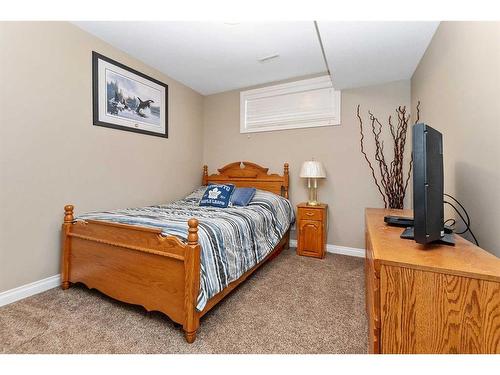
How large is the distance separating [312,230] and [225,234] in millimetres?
1505

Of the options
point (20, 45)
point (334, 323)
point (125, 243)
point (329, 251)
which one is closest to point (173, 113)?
point (20, 45)


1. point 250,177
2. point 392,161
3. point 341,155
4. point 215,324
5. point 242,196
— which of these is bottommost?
point 215,324

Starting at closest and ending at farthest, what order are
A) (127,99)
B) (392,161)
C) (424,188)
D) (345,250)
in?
(424,188) < (127,99) < (392,161) < (345,250)

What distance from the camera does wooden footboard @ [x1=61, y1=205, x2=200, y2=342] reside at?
→ 4.66 feet

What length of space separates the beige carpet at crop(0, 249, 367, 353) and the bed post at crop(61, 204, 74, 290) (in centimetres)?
10

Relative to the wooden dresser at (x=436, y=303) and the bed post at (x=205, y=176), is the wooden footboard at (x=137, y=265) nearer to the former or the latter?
the wooden dresser at (x=436, y=303)

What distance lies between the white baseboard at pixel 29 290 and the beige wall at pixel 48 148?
0.05m

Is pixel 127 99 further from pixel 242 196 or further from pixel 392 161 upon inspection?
pixel 392 161

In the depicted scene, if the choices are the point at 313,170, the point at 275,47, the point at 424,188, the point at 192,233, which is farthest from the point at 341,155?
the point at 192,233

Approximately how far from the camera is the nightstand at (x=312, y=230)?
2904 mm

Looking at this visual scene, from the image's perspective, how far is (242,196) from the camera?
2980 millimetres

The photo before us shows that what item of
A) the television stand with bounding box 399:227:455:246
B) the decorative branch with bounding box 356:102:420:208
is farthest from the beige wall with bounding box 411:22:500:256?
the decorative branch with bounding box 356:102:420:208

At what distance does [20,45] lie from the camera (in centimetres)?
186

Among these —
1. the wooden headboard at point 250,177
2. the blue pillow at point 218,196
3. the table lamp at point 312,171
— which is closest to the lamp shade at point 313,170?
the table lamp at point 312,171
